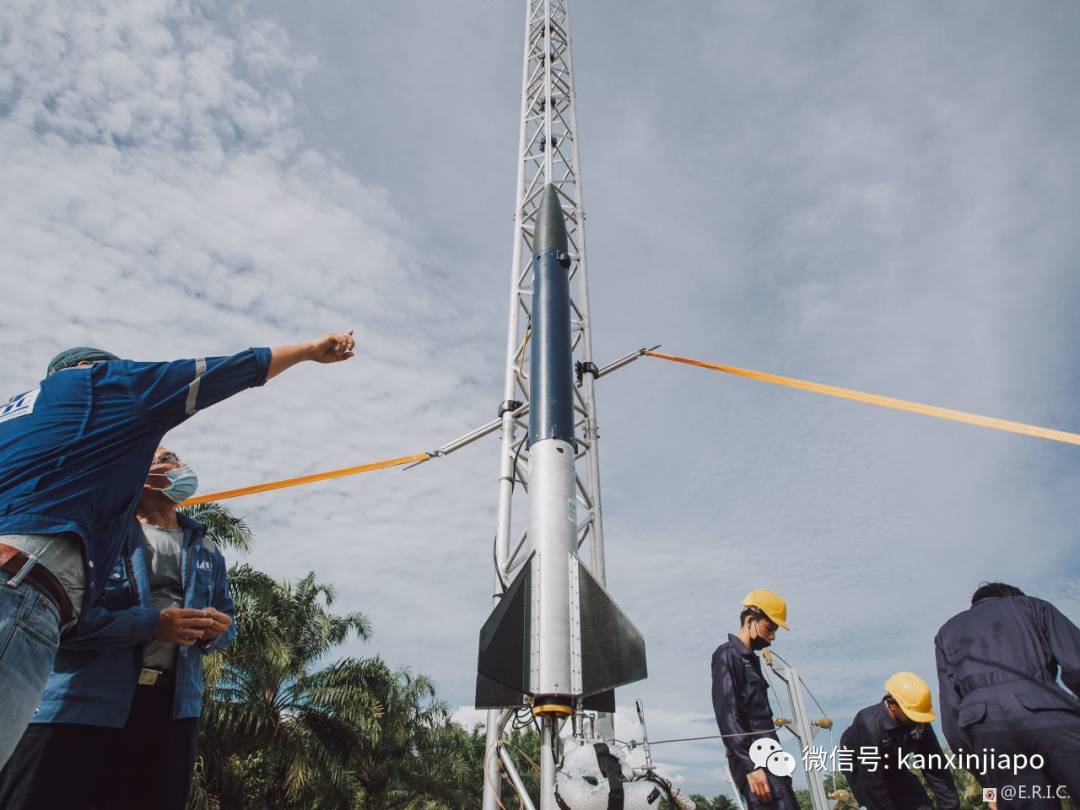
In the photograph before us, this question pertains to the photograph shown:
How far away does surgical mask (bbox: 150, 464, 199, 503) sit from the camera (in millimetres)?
3338

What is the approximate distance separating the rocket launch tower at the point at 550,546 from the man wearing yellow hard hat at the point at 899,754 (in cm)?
209

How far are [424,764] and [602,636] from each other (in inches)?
973

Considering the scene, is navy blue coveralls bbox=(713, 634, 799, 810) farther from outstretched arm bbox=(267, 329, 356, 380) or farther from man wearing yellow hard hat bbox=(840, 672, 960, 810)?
outstretched arm bbox=(267, 329, 356, 380)

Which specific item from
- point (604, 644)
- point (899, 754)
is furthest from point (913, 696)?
point (604, 644)

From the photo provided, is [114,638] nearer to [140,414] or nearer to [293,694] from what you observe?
[140,414]

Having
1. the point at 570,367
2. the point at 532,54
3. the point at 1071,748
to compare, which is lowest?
the point at 1071,748

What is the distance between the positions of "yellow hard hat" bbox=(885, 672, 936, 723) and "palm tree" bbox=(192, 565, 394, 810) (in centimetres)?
1246

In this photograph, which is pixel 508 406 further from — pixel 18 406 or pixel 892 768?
pixel 18 406

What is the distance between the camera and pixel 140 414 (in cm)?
224

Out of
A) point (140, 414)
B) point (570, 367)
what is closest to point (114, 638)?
point (140, 414)

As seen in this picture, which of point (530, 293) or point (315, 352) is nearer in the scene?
point (315, 352)

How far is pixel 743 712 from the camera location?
441cm

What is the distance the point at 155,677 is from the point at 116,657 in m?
0.23

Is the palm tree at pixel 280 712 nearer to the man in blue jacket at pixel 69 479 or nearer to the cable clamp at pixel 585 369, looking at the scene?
the cable clamp at pixel 585 369
